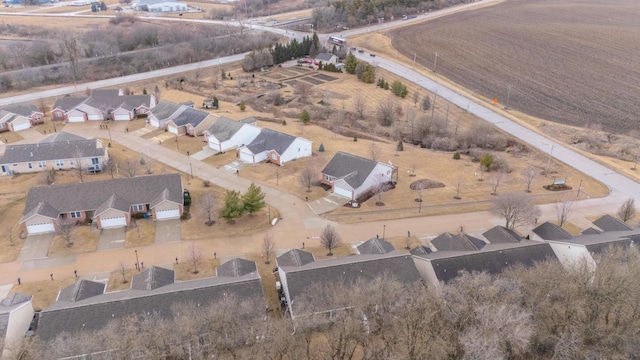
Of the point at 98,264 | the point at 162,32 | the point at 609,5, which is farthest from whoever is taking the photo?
the point at 609,5

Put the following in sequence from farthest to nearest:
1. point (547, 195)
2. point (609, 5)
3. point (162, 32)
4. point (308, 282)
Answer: point (609, 5) < point (162, 32) < point (547, 195) < point (308, 282)

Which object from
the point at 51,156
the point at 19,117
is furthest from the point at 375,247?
the point at 19,117

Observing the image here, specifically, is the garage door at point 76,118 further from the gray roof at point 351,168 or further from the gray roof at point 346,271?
the gray roof at point 346,271

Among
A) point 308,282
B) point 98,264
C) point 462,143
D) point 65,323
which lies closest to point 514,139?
point 462,143

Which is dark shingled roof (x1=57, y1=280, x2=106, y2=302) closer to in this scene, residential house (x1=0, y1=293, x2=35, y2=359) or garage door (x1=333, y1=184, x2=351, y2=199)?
residential house (x1=0, y1=293, x2=35, y2=359)

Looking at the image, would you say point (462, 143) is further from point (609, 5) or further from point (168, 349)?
point (609, 5)

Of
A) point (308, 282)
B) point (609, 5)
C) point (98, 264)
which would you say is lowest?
point (98, 264)

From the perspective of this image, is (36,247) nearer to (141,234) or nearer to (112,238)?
A: (112,238)
